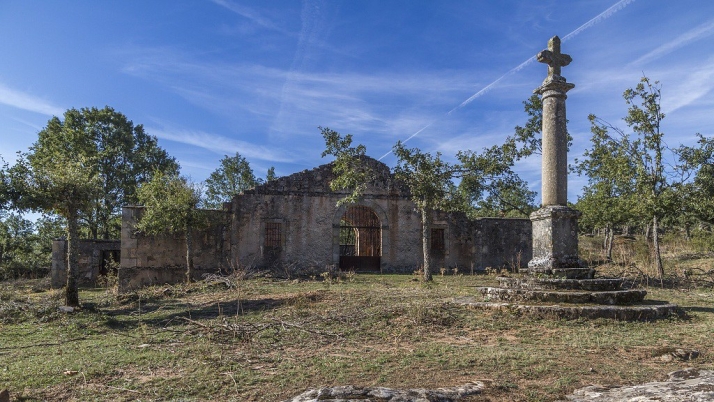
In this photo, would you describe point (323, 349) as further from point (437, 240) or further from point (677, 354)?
point (437, 240)

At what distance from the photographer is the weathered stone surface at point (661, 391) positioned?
3.46 meters

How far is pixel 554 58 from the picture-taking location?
898 cm

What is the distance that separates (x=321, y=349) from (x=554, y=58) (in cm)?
698

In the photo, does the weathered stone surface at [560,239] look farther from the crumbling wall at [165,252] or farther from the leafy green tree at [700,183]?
the crumbling wall at [165,252]

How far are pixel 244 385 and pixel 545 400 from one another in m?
2.67

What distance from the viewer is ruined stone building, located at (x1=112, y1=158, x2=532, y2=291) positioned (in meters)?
16.2

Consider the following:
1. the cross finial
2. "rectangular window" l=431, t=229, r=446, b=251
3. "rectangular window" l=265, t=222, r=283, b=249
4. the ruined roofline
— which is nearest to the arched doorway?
the ruined roofline

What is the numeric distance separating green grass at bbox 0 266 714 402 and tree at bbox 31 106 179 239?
1908cm

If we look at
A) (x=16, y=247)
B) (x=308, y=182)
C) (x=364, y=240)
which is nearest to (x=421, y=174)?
(x=308, y=182)

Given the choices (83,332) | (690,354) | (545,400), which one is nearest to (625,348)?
(690,354)

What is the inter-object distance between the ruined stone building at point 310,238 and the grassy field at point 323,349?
22.2 feet

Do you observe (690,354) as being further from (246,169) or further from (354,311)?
(246,169)

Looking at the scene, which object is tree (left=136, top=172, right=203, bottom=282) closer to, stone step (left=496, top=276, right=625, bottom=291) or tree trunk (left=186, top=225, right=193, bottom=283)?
tree trunk (left=186, top=225, right=193, bottom=283)

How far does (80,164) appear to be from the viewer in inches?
409
